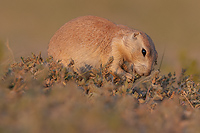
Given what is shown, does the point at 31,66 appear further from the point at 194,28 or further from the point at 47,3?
the point at 47,3

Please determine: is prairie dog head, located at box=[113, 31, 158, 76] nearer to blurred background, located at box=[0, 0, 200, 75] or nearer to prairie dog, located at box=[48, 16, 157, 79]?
prairie dog, located at box=[48, 16, 157, 79]

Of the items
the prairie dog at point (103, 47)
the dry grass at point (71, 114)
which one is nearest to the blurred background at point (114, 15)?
the prairie dog at point (103, 47)

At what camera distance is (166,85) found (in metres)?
4.60

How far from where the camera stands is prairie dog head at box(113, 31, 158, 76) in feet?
14.3

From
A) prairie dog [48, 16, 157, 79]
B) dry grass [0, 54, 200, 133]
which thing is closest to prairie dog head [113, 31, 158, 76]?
prairie dog [48, 16, 157, 79]

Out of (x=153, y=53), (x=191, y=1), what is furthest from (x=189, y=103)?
(x=191, y=1)

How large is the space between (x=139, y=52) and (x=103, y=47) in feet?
1.88

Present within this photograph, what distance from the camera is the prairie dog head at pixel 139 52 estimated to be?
14.3ft

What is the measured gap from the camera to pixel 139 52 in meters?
4.37

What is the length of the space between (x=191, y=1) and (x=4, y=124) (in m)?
39.6

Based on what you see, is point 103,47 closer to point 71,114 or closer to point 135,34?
point 135,34

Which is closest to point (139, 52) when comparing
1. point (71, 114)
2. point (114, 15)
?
point (71, 114)

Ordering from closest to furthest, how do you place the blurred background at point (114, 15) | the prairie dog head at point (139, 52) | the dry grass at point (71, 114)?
1. the dry grass at point (71, 114)
2. the prairie dog head at point (139, 52)
3. the blurred background at point (114, 15)

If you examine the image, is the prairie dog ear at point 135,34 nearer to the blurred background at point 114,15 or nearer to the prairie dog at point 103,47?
the prairie dog at point 103,47
